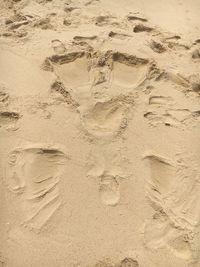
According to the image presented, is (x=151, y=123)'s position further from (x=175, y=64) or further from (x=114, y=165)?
(x=175, y=64)

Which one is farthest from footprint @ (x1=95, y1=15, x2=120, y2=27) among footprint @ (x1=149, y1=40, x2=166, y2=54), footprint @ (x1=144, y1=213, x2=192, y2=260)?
footprint @ (x1=144, y1=213, x2=192, y2=260)

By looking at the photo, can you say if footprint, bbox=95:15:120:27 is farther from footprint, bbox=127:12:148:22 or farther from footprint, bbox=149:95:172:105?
footprint, bbox=149:95:172:105

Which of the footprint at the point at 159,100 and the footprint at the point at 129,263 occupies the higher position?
the footprint at the point at 159,100

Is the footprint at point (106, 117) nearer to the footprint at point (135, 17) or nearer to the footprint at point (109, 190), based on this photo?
the footprint at point (109, 190)

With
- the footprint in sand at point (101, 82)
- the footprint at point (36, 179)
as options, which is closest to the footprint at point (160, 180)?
the footprint in sand at point (101, 82)

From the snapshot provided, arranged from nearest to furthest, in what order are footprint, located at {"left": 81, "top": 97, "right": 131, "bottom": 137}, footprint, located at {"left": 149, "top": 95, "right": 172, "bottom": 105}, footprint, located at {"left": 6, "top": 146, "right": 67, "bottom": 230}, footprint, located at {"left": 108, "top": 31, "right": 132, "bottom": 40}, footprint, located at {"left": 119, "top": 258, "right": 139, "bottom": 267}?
footprint, located at {"left": 119, "top": 258, "right": 139, "bottom": 267}, footprint, located at {"left": 6, "top": 146, "right": 67, "bottom": 230}, footprint, located at {"left": 81, "top": 97, "right": 131, "bottom": 137}, footprint, located at {"left": 149, "top": 95, "right": 172, "bottom": 105}, footprint, located at {"left": 108, "top": 31, "right": 132, "bottom": 40}

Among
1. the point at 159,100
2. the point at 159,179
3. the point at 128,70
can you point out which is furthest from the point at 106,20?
the point at 159,179

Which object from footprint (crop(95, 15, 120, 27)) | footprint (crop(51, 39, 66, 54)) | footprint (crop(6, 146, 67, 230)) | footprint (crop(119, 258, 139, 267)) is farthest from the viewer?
footprint (crop(95, 15, 120, 27))
